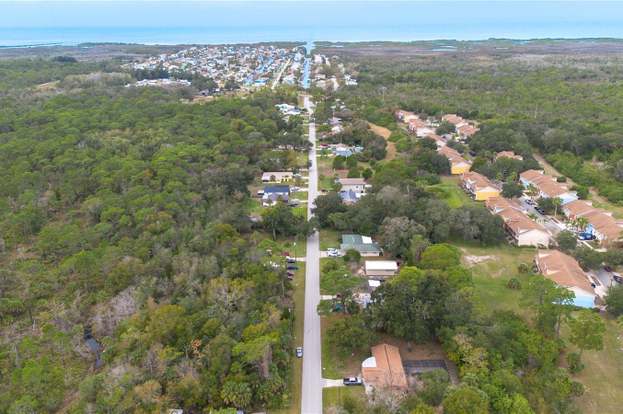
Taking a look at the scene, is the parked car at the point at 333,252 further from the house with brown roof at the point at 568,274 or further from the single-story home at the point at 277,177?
the single-story home at the point at 277,177

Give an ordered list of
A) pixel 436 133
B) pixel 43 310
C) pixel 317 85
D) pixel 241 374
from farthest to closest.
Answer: pixel 317 85, pixel 436 133, pixel 43 310, pixel 241 374

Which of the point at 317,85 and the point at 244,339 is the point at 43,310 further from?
the point at 317,85

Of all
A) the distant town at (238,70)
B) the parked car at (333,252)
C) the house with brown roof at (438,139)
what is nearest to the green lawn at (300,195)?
the parked car at (333,252)

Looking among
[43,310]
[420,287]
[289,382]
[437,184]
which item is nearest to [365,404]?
[289,382]

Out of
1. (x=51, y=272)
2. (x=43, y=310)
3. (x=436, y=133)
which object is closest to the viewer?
(x=43, y=310)

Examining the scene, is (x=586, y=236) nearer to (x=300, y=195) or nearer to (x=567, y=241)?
(x=567, y=241)

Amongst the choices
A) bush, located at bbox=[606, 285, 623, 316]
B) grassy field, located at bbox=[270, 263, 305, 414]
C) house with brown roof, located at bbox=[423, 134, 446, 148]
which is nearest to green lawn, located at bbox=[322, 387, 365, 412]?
grassy field, located at bbox=[270, 263, 305, 414]
